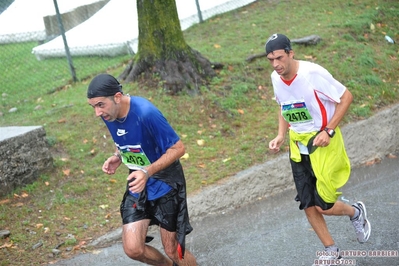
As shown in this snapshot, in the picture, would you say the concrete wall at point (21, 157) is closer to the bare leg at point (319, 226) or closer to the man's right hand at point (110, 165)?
the man's right hand at point (110, 165)

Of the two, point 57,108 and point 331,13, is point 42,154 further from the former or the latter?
point 331,13

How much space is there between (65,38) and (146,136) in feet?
22.2

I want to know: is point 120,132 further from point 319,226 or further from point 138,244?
point 319,226

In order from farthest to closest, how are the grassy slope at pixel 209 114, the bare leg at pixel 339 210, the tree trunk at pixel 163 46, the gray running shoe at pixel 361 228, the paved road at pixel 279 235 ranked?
1. the tree trunk at pixel 163 46
2. the grassy slope at pixel 209 114
3. the paved road at pixel 279 235
4. the gray running shoe at pixel 361 228
5. the bare leg at pixel 339 210

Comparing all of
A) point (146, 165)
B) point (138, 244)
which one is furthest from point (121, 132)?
point (138, 244)

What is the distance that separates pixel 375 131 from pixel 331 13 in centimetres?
500

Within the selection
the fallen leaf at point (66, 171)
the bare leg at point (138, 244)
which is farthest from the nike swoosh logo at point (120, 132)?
the fallen leaf at point (66, 171)

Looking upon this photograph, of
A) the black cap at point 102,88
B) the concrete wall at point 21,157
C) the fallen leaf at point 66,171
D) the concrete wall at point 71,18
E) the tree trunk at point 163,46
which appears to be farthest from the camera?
the concrete wall at point 71,18

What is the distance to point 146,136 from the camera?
14.8 ft

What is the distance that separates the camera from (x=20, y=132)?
23.6 ft

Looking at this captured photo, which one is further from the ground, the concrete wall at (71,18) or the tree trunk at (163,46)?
the tree trunk at (163,46)

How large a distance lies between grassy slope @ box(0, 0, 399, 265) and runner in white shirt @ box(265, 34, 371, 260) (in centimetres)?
236

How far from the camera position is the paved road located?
5.47 metres

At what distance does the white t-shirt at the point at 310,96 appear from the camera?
15.6 feet
